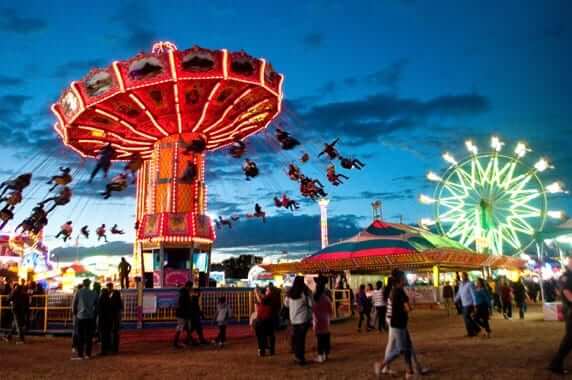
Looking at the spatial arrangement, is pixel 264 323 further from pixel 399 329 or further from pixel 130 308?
pixel 130 308

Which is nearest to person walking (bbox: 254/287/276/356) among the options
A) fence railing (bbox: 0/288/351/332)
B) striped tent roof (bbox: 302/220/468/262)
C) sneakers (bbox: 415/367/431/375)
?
sneakers (bbox: 415/367/431/375)

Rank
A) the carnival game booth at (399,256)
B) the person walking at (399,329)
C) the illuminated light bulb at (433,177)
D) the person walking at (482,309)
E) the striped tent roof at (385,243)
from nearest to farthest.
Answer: the person walking at (399,329), the person walking at (482,309), the carnival game booth at (399,256), the striped tent roof at (385,243), the illuminated light bulb at (433,177)

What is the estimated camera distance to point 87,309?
11227mm

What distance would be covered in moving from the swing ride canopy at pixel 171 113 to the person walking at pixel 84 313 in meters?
10.5

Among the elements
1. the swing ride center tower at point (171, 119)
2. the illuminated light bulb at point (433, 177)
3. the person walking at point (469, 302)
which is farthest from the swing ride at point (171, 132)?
the illuminated light bulb at point (433, 177)

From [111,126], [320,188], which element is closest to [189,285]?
[320,188]

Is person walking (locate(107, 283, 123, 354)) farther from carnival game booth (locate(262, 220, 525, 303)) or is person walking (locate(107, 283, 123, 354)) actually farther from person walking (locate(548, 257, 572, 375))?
carnival game booth (locate(262, 220, 525, 303))

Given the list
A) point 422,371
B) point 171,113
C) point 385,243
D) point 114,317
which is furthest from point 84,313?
point 385,243

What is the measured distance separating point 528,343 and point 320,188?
1137cm

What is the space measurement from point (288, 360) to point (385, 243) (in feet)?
78.7

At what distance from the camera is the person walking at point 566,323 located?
24.2 ft

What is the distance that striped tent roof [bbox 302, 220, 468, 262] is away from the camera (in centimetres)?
3256

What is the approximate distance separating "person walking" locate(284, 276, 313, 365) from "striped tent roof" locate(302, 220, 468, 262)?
75.9ft

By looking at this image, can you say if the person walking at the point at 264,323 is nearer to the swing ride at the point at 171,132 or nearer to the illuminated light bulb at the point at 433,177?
the swing ride at the point at 171,132
